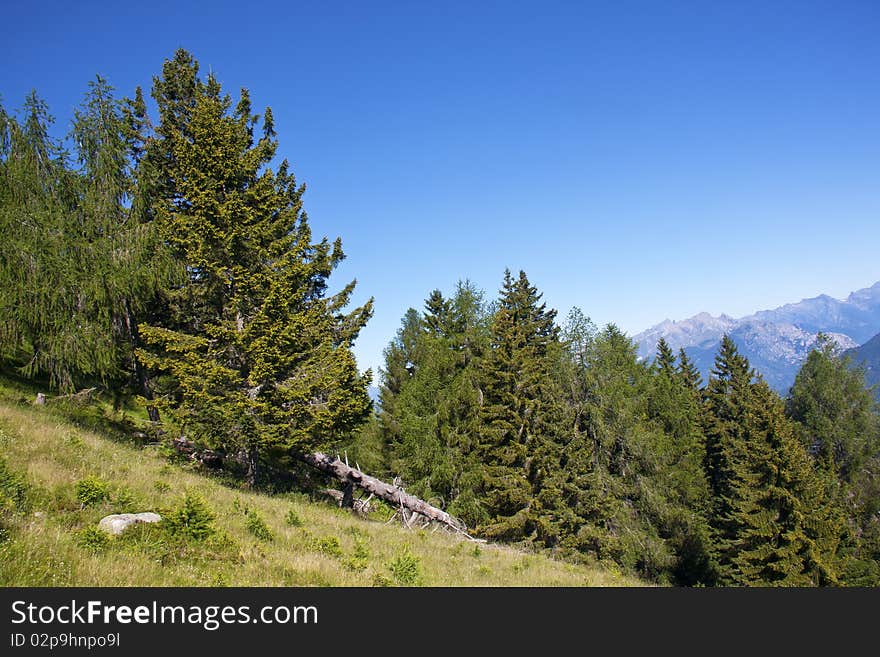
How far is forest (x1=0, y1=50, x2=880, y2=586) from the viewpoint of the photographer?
50.4ft

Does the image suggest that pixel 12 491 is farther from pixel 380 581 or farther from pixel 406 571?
pixel 406 571

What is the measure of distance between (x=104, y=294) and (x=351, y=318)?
10.2 m

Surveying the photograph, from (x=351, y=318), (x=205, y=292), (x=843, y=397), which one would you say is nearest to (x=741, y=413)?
(x=843, y=397)

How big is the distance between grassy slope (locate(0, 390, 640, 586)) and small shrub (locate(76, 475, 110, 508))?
0.13 meters

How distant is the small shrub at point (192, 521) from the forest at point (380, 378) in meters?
6.33

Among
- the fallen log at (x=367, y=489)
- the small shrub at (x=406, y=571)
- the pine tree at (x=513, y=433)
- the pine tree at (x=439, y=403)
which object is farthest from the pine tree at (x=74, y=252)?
the pine tree at (x=513, y=433)

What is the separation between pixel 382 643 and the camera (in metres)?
5.17

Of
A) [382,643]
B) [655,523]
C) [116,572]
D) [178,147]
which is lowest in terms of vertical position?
[655,523]

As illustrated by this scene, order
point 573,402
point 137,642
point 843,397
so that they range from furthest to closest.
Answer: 1. point 843,397
2. point 573,402
3. point 137,642

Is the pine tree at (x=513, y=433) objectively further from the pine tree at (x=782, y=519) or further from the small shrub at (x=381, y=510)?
the pine tree at (x=782, y=519)

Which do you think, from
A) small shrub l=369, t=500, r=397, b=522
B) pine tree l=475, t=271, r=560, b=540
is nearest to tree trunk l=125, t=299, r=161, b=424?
small shrub l=369, t=500, r=397, b=522

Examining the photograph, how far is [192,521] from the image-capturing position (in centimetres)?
774

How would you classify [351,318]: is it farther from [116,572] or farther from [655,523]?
[655,523]

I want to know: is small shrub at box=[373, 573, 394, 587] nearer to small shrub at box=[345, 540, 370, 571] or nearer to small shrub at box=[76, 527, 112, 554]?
small shrub at box=[345, 540, 370, 571]
